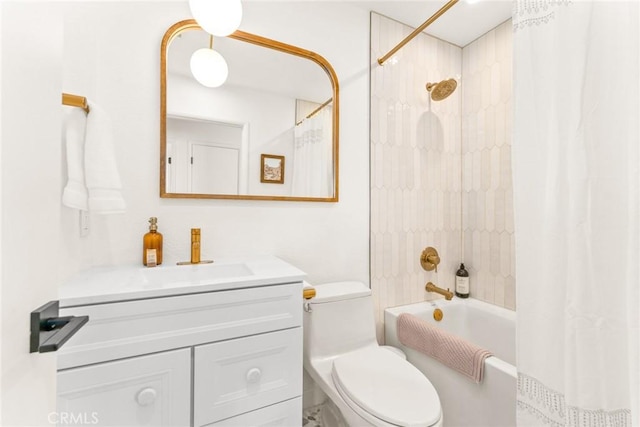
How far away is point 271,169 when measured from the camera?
1.48 metres

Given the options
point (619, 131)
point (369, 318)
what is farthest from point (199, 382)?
point (619, 131)

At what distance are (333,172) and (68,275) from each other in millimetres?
1251

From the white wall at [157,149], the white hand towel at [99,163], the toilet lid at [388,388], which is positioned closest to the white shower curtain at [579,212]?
the toilet lid at [388,388]

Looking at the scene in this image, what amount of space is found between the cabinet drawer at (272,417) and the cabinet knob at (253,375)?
0.11 metres

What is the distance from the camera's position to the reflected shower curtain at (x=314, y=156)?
5.09 ft

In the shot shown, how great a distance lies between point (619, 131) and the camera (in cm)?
62

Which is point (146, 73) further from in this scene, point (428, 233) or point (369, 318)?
point (428, 233)

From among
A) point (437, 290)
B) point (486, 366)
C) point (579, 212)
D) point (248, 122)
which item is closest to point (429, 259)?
point (437, 290)

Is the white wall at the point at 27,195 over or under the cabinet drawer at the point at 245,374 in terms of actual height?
over

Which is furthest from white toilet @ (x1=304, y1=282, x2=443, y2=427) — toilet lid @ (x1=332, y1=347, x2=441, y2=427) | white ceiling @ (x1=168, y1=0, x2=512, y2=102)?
white ceiling @ (x1=168, y1=0, x2=512, y2=102)

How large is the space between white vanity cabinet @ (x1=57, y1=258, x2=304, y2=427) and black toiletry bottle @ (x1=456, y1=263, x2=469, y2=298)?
1449mm

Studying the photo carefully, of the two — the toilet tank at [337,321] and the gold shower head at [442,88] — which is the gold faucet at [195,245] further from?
the gold shower head at [442,88]

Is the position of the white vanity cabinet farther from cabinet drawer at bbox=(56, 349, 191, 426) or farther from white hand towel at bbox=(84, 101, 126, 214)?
white hand towel at bbox=(84, 101, 126, 214)

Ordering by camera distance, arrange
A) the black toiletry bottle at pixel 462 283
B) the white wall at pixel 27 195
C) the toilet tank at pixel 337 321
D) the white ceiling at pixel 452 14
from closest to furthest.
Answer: the white wall at pixel 27 195 < the toilet tank at pixel 337 321 < the white ceiling at pixel 452 14 < the black toiletry bottle at pixel 462 283
